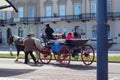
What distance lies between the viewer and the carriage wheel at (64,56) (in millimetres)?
20469

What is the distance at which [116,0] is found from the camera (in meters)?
65.3

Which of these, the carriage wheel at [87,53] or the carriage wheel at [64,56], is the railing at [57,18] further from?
the carriage wheel at [64,56]

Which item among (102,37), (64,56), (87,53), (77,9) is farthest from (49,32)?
(77,9)

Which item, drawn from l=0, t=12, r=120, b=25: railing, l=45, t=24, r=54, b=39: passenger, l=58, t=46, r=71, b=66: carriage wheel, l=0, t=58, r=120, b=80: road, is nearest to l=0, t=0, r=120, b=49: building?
l=0, t=12, r=120, b=25: railing

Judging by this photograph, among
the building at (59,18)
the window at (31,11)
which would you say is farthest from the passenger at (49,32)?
the window at (31,11)

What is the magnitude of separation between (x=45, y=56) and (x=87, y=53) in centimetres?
287

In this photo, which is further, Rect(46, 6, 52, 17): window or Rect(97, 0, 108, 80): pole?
Rect(46, 6, 52, 17): window

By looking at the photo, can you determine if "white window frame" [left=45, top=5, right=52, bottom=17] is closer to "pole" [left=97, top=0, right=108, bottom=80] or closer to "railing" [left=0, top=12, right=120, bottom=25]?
"railing" [left=0, top=12, right=120, bottom=25]

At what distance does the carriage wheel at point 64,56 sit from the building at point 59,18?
39.5 metres

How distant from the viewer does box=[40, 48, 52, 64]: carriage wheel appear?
22.0 m

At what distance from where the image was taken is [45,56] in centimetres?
2223

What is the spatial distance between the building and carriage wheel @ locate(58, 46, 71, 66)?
39.5 m

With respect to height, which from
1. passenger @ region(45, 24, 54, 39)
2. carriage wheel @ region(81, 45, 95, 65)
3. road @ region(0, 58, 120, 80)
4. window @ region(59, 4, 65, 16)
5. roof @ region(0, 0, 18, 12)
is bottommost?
road @ region(0, 58, 120, 80)

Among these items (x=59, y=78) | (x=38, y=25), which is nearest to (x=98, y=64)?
(x=59, y=78)
